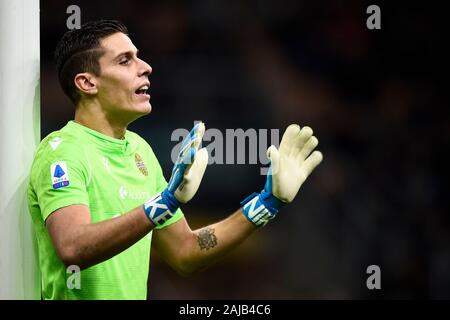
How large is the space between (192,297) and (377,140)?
1456mm

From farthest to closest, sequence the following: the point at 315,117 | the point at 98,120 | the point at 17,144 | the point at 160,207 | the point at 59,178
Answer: the point at 315,117, the point at 98,120, the point at 17,144, the point at 59,178, the point at 160,207

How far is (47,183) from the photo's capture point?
2.65m

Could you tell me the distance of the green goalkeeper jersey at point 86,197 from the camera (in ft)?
8.70

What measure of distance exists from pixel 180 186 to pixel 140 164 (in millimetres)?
591

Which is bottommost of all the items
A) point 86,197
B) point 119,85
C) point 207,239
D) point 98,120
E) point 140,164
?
point 207,239

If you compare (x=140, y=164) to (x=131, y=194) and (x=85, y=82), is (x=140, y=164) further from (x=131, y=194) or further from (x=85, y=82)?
(x=85, y=82)

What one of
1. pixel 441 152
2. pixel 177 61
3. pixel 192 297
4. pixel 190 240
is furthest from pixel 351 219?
pixel 190 240

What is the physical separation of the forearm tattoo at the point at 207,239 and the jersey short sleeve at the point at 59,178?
58cm

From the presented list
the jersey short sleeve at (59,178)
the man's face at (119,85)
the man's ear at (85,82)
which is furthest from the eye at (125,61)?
the jersey short sleeve at (59,178)

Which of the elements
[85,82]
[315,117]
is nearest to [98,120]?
[85,82]

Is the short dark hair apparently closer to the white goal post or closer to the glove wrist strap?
the white goal post

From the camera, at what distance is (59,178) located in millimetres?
2635

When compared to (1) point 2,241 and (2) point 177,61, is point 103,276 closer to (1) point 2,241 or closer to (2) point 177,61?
(1) point 2,241

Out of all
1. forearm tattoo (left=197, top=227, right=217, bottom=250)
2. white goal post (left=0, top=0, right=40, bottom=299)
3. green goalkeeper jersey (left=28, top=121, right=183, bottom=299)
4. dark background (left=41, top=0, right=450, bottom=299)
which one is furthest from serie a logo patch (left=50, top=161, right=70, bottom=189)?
dark background (left=41, top=0, right=450, bottom=299)
